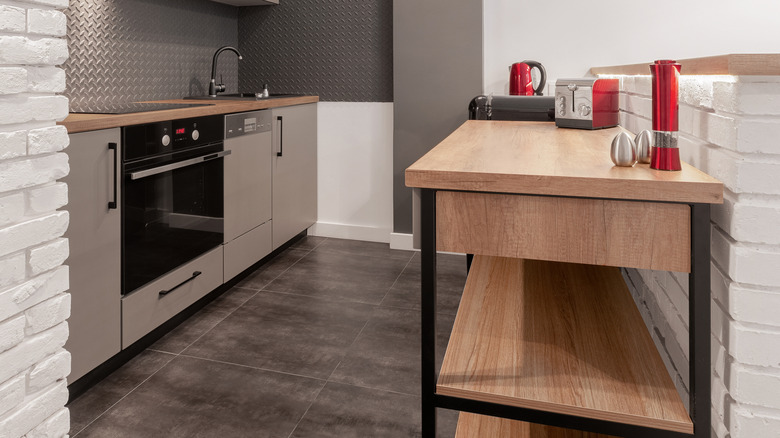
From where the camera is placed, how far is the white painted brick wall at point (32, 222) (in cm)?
117

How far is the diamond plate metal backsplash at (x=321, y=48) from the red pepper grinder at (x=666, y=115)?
3.00 metres

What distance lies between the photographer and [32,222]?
4.05ft

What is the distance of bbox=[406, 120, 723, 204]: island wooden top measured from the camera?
944 mm

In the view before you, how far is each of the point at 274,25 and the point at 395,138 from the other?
1.31 meters

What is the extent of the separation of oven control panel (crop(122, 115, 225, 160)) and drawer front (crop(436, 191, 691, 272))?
152 cm

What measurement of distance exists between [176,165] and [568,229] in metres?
1.91

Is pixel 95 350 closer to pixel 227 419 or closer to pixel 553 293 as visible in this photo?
pixel 227 419

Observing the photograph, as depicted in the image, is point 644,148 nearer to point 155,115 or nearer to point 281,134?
point 155,115

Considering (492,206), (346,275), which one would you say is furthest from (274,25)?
(492,206)

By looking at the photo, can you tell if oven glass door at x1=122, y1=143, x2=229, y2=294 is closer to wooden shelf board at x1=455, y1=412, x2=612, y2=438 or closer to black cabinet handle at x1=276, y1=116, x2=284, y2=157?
black cabinet handle at x1=276, y1=116, x2=284, y2=157

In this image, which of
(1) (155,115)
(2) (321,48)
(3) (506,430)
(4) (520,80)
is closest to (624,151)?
(3) (506,430)

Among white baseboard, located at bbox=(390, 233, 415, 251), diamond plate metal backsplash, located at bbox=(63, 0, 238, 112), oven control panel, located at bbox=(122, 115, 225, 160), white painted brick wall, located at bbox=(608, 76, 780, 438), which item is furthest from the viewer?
white baseboard, located at bbox=(390, 233, 415, 251)

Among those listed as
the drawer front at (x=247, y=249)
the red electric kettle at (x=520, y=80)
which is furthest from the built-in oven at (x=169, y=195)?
the red electric kettle at (x=520, y=80)

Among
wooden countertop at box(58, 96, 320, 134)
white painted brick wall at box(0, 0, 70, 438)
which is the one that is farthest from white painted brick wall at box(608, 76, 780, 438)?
wooden countertop at box(58, 96, 320, 134)
